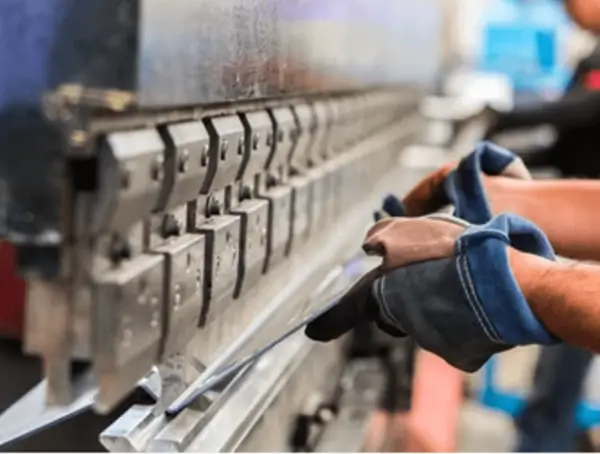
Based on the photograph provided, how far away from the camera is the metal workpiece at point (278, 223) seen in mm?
1094

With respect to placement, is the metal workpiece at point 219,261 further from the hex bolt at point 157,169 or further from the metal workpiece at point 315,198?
the metal workpiece at point 315,198

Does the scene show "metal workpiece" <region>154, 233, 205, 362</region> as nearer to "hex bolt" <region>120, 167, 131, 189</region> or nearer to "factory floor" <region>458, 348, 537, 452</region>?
"hex bolt" <region>120, 167, 131, 189</region>

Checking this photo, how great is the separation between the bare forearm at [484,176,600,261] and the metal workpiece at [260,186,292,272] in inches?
8.8

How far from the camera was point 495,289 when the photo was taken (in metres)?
0.79

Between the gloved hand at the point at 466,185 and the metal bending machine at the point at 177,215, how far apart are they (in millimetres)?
152

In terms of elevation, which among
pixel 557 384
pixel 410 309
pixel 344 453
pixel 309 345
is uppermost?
pixel 410 309

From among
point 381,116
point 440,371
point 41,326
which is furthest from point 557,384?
point 41,326

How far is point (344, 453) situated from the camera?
4.51 feet

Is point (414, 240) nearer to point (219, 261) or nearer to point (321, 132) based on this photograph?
point (219, 261)

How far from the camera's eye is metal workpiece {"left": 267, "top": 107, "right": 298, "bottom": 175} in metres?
1.09

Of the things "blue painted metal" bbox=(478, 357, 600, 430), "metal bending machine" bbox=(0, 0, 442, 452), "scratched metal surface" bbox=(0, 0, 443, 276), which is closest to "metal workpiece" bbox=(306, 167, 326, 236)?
"metal bending machine" bbox=(0, 0, 442, 452)

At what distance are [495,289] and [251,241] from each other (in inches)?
11.8

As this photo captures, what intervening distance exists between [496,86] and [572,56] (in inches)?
25.7

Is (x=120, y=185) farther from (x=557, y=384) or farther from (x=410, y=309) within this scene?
(x=557, y=384)
